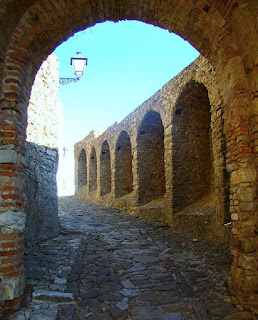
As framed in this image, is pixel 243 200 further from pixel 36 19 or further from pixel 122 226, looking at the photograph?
pixel 122 226

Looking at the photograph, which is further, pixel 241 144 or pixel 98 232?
pixel 98 232

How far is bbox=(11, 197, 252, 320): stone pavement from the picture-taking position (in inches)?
123

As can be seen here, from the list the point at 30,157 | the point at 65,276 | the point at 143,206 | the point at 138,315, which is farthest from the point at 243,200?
the point at 143,206

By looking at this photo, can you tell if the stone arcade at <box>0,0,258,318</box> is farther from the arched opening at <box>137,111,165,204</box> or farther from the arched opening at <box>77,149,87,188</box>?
the arched opening at <box>77,149,87,188</box>

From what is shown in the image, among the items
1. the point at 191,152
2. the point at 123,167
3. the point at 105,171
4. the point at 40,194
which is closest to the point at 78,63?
the point at 40,194

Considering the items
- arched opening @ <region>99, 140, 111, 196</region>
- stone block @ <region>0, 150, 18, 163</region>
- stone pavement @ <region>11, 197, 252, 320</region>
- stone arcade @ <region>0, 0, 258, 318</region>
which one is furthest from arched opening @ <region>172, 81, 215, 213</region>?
arched opening @ <region>99, 140, 111, 196</region>

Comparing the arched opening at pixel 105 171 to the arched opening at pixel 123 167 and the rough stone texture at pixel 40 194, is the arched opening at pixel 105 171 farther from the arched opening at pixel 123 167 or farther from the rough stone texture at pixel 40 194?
the rough stone texture at pixel 40 194

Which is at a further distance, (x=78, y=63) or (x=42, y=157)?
(x=78, y=63)

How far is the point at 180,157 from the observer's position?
865 cm

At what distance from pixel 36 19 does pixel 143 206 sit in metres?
8.70

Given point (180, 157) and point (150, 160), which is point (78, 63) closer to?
point (180, 157)

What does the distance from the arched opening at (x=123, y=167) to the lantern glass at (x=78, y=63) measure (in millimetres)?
6692

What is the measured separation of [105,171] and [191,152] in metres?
8.84

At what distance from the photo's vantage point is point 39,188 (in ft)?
20.0
